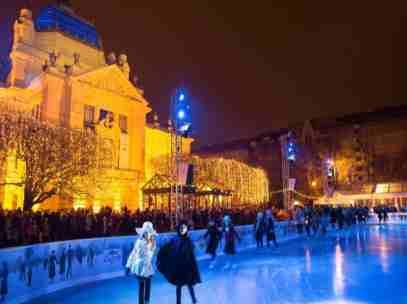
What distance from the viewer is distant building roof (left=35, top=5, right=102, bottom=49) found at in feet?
137

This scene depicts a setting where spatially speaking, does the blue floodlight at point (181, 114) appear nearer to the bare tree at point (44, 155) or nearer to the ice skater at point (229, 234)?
the ice skater at point (229, 234)

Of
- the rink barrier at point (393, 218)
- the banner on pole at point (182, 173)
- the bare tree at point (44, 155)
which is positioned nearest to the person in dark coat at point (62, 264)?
the banner on pole at point (182, 173)

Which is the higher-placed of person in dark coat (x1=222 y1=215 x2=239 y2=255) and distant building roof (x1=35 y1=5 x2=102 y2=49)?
distant building roof (x1=35 y1=5 x2=102 y2=49)

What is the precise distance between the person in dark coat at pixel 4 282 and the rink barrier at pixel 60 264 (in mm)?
38

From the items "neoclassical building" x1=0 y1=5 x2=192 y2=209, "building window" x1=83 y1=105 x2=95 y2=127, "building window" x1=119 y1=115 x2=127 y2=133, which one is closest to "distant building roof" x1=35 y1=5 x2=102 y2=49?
"neoclassical building" x1=0 y1=5 x2=192 y2=209

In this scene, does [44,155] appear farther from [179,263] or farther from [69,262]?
[179,263]

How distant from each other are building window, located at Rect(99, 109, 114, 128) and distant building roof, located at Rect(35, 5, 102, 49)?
10946 mm

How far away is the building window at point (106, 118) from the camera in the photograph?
1448 inches

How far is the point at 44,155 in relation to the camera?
827 inches

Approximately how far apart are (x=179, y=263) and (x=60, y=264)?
4.08 m

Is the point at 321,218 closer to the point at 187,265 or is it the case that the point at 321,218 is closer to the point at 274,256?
the point at 274,256

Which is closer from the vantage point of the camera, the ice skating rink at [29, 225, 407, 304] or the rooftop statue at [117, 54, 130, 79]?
the ice skating rink at [29, 225, 407, 304]

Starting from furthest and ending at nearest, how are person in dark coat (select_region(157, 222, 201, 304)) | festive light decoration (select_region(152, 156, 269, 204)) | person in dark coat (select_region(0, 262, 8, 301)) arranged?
festive light decoration (select_region(152, 156, 269, 204)) < person in dark coat (select_region(0, 262, 8, 301)) < person in dark coat (select_region(157, 222, 201, 304))

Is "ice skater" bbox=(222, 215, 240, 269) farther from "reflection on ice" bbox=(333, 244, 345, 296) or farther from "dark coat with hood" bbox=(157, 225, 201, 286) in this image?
"dark coat with hood" bbox=(157, 225, 201, 286)
